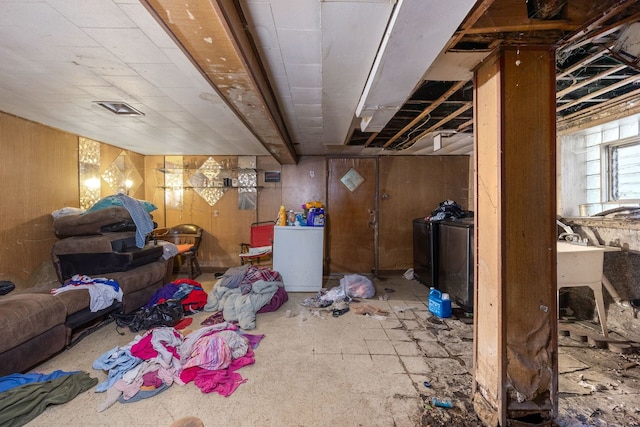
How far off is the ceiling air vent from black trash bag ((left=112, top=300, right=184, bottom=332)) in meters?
2.04

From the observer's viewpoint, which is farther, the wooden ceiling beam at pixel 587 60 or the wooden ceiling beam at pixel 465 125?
the wooden ceiling beam at pixel 465 125

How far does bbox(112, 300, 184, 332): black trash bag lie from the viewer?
264cm

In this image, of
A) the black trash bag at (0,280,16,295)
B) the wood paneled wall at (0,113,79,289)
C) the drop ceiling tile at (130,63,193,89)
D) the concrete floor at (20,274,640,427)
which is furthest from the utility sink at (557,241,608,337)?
the wood paneled wall at (0,113,79,289)

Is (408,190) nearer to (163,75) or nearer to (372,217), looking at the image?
(372,217)

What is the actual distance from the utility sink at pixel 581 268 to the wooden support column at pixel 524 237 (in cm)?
116

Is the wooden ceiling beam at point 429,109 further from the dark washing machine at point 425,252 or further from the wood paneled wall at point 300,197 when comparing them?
the dark washing machine at point 425,252

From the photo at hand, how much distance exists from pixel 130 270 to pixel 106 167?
1.99 m

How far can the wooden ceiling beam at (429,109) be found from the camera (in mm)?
2206

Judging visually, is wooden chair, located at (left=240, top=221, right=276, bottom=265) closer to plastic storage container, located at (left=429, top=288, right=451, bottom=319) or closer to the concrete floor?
the concrete floor

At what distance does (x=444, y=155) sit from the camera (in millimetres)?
4965

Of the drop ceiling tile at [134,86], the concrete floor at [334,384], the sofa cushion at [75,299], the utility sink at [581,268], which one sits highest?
the drop ceiling tile at [134,86]

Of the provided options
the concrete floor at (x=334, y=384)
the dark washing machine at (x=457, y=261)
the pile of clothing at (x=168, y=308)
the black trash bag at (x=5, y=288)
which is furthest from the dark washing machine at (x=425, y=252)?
the black trash bag at (x=5, y=288)

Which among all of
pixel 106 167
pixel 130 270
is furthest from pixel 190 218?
pixel 130 270

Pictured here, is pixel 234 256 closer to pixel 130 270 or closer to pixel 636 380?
pixel 130 270
